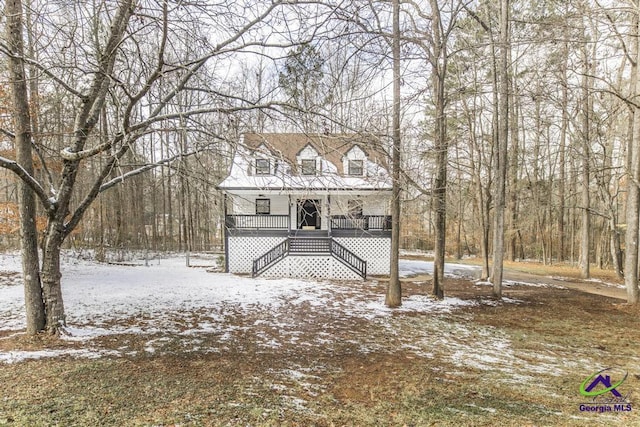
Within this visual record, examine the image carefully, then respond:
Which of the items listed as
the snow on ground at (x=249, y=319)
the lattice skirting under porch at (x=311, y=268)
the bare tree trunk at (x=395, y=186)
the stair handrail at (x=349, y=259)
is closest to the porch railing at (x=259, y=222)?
the lattice skirting under porch at (x=311, y=268)

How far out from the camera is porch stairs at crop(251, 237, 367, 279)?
570 inches

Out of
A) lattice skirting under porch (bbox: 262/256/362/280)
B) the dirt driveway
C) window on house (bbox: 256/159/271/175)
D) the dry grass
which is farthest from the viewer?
lattice skirting under porch (bbox: 262/256/362/280)

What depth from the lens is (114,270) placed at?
44.9 feet

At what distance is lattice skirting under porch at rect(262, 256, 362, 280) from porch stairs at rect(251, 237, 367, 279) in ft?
0.57

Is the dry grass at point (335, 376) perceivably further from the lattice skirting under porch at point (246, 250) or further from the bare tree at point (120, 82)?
the lattice skirting under porch at point (246, 250)

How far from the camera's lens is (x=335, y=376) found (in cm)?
458

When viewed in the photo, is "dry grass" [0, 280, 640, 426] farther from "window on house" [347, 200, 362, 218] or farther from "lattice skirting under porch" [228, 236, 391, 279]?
"lattice skirting under porch" [228, 236, 391, 279]

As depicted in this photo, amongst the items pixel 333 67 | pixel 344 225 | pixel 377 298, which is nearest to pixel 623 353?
pixel 377 298

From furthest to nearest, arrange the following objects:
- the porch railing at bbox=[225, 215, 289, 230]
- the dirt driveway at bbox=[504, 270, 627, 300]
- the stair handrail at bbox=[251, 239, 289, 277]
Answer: the porch railing at bbox=[225, 215, 289, 230] → the stair handrail at bbox=[251, 239, 289, 277] → the dirt driveway at bbox=[504, 270, 627, 300]

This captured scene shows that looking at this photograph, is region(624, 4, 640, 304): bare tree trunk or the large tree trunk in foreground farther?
region(624, 4, 640, 304): bare tree trunk

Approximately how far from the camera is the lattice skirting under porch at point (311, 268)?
1445 cm

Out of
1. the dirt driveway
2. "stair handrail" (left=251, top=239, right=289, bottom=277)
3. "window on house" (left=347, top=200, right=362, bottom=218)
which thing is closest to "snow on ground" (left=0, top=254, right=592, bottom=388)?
"stair handrail" (left=251, top=239, right=289, bottom=277)

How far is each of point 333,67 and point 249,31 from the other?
7.06 ft

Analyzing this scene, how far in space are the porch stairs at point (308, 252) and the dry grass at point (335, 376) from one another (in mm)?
6893
